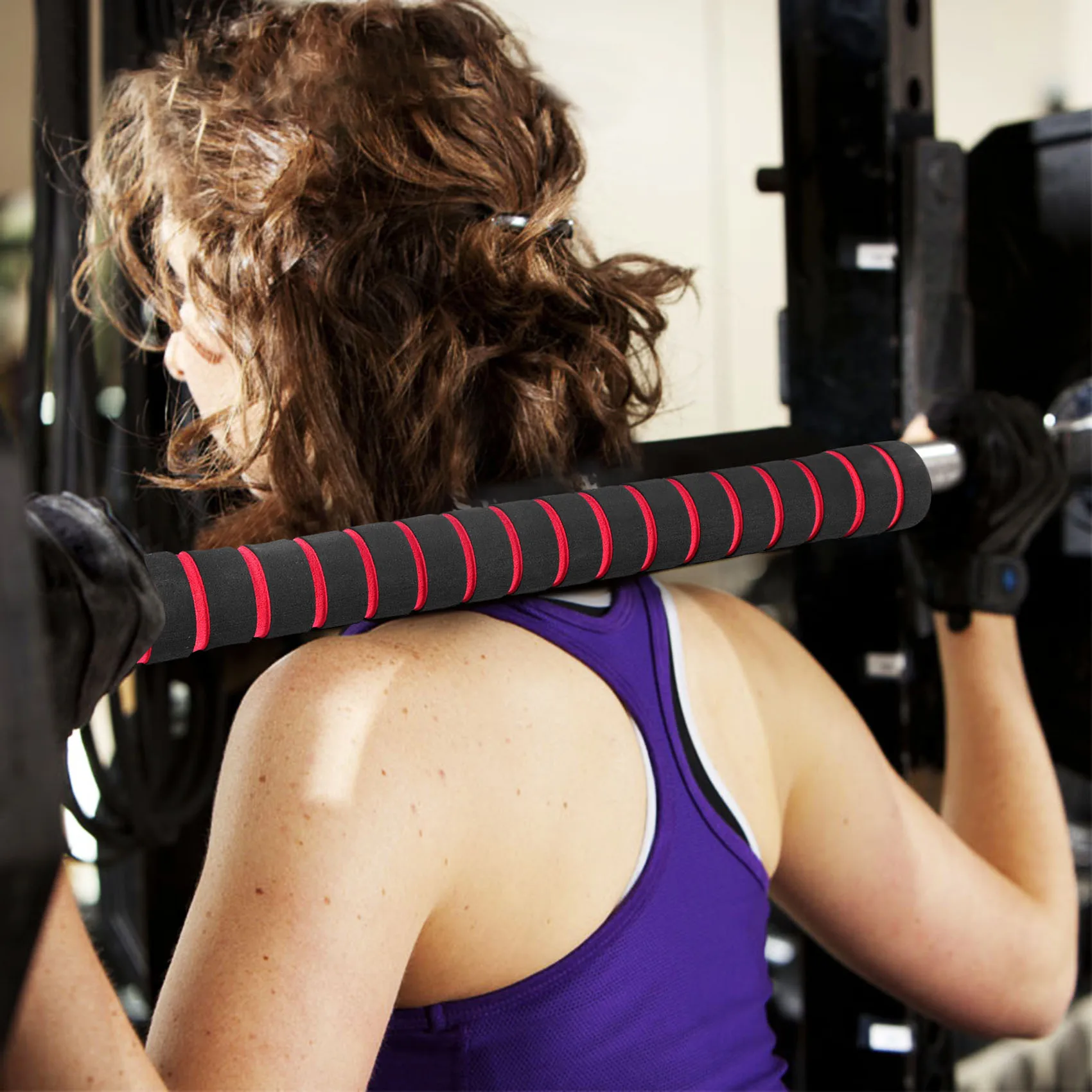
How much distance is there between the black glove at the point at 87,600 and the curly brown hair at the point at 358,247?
0.31 m

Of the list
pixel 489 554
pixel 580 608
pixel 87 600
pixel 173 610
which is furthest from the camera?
pixel 580 608

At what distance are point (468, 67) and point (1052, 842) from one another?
0.76m

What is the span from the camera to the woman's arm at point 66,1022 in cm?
45

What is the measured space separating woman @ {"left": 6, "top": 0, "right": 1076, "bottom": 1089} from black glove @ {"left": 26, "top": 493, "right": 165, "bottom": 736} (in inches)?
6.1

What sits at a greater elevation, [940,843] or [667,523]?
[667,523]

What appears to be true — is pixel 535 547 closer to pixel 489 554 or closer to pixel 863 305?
pixel 489 554

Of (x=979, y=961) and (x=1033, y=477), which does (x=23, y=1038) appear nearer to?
(x=979, y=961)

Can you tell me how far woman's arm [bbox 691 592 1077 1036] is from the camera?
894 mm

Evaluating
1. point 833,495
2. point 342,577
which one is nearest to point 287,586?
point 342,577

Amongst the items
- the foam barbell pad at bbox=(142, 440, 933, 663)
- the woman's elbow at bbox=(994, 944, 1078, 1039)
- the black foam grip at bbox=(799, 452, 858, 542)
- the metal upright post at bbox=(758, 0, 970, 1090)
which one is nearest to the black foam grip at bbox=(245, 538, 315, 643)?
the foam barbell pad at bbox=(142, 440, 933, 663)

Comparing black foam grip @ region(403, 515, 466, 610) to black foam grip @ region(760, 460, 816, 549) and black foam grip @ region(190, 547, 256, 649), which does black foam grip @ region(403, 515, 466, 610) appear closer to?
black foam grip @ region(190, 547, 256, 649)

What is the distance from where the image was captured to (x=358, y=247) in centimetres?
75

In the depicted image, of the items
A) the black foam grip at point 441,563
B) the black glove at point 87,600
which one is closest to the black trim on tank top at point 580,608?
the black foam grip at point 441,563

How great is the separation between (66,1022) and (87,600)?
154 millimetres
